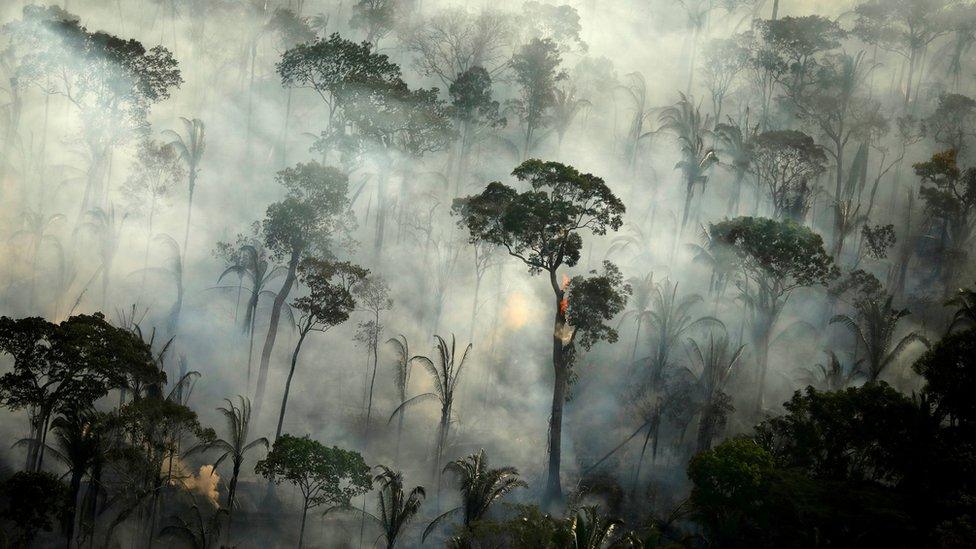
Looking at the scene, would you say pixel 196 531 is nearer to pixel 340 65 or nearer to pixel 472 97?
pixel 340 65

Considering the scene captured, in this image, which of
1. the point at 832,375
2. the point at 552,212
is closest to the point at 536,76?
the point at 552,212

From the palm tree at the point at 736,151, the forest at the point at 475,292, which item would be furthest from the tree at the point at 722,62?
the palm tree at the point at 736,151

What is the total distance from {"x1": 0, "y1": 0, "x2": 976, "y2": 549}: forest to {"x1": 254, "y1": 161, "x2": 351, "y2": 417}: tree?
22cm

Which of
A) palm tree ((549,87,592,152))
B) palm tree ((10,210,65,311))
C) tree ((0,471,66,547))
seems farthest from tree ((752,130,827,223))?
palm tree ((10,210,65,311))

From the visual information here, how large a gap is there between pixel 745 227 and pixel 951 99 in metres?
36.7

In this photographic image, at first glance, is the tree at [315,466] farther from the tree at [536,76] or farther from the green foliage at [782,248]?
the tree at [536,76]

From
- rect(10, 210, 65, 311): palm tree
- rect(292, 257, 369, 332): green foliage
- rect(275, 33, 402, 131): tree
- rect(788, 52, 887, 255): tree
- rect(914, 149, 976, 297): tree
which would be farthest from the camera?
rect(788, 52, 887, 255): tree

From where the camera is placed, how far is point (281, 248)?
50.1m

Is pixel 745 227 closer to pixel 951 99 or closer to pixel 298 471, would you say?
pixel 298 471

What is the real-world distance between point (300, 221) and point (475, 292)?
59.9 ft

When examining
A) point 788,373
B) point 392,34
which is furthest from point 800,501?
point 392,34

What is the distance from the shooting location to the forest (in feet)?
109

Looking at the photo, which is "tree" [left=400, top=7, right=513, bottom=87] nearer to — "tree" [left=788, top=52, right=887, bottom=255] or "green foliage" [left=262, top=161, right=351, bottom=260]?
"green foliage" [left=262, top=161, right=351, bottom=260]

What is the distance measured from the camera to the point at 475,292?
208 ft
